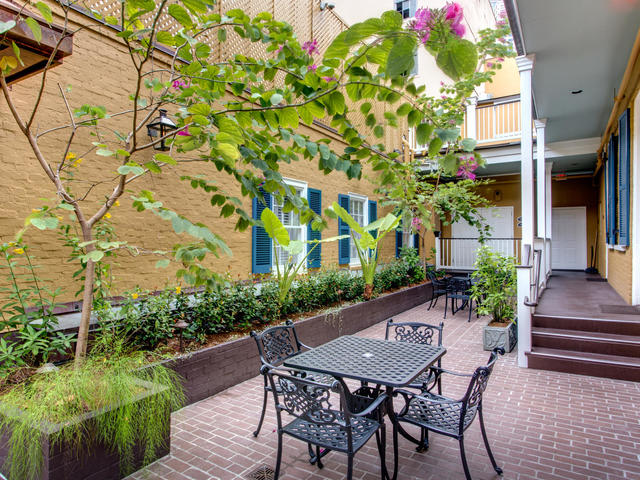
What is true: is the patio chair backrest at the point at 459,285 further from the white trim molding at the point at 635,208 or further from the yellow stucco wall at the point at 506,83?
the yellow stucco wall at the point at 506,83

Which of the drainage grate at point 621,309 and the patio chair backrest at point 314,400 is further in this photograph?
the drainage grate at point 621,309

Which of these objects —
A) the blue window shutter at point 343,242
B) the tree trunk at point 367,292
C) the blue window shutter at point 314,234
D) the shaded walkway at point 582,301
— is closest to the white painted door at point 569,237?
the shaded walkway at point 582,301

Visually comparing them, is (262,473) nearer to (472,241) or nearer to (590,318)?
(590,318)

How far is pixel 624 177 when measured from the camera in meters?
6.28

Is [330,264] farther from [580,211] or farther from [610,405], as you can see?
[580,211]

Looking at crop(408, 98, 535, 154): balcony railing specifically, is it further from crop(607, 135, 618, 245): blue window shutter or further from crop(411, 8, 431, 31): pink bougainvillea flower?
crop(411, 8, 431, 31): pink bougainvillea flower

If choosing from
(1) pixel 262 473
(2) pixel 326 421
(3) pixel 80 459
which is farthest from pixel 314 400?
(3) pixel 80 459

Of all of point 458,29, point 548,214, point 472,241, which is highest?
point 458,29

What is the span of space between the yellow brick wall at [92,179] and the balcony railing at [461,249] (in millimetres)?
8324

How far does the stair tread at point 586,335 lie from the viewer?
4911 mm

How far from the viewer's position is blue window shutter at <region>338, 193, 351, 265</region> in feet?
30.7

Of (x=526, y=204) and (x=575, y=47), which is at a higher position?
(x=575, y=47)

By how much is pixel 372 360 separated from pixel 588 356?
366 centimetres

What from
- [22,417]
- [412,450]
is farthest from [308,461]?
[22,417]
